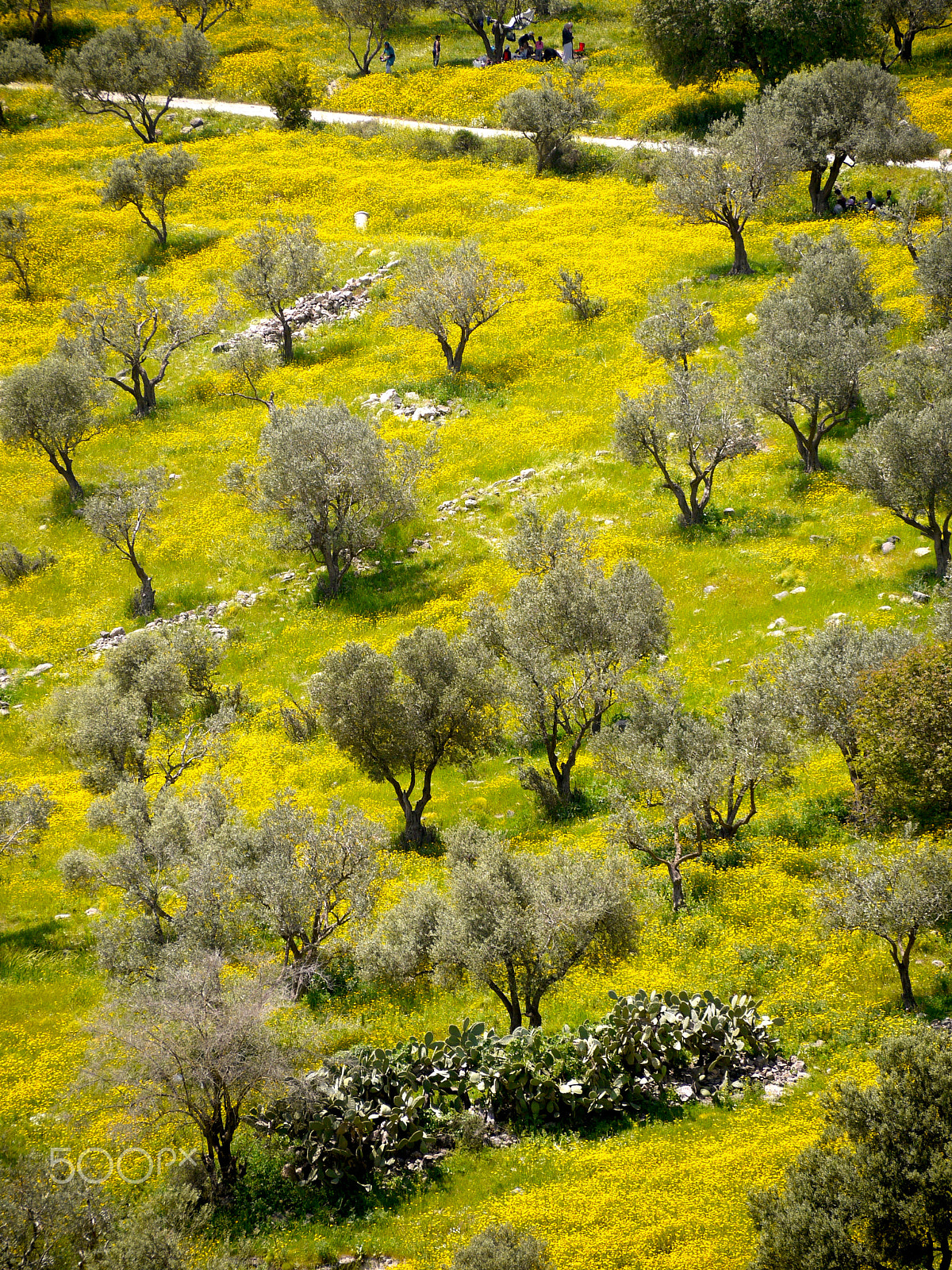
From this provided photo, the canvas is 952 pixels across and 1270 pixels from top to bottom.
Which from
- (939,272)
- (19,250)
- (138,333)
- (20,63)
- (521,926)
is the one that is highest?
(20,63)

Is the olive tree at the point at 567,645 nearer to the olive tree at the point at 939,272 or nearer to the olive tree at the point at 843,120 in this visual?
the olive tree at the point at 939,272

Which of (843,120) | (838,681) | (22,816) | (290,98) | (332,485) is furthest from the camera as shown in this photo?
→ (290,98)

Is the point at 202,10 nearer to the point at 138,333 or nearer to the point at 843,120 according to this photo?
the point at 138,333

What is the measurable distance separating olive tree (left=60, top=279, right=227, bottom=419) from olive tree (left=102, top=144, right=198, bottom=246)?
9.07 m

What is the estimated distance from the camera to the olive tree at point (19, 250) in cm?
6419

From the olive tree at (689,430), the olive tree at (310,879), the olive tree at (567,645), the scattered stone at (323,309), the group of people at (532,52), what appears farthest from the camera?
the group of people at (532,52)

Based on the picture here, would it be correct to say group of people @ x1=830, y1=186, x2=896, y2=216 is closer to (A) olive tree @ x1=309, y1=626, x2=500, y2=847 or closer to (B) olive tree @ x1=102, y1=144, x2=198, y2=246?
(B) olive tree @ x1=102, y1=144, x2=198, y2=246

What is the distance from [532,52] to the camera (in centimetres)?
8531

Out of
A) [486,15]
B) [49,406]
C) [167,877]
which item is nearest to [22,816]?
[167,877]

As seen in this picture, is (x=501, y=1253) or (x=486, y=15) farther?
(x=486, y=15)

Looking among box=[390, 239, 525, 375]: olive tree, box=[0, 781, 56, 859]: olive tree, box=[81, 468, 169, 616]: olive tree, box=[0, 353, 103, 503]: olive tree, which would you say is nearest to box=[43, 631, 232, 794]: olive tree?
box=[0, 781, 56, 859]: olive tree

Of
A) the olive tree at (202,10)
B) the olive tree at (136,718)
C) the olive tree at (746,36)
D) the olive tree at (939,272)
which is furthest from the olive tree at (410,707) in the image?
the olive tree at (202,10)

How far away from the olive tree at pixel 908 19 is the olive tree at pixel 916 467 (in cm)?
4642

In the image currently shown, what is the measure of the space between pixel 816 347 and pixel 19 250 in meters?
50.9
